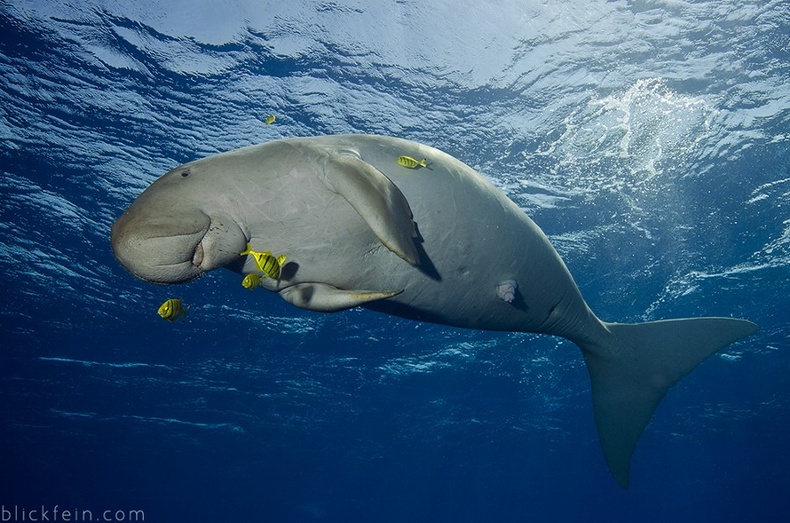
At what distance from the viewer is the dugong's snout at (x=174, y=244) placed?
6.53 ft

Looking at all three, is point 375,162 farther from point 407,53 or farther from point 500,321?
point 407,53

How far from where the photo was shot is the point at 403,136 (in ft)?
28.8

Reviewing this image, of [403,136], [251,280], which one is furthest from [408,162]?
[403,136]

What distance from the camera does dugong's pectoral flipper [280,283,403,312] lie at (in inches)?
95.4

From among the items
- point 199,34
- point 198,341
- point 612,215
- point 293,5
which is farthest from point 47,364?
point 612,215

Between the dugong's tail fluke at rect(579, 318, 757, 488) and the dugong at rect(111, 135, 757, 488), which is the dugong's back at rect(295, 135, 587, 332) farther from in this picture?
the dugong's tail fluke at rect(579, 318, 757, 488)

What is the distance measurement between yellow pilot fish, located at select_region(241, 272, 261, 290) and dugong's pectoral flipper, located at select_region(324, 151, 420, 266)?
2.78 ft

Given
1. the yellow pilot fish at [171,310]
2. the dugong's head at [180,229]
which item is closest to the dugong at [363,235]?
the dugong's head at [180,229]

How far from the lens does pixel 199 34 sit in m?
6.96

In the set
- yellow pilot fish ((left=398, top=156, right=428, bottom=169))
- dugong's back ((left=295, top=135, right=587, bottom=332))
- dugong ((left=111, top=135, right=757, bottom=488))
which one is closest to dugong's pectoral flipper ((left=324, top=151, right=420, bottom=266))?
dugong ((left=111, top=135, right=757, bottom=488))

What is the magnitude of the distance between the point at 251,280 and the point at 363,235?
28.7 inches

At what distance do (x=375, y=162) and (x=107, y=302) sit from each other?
1394cm

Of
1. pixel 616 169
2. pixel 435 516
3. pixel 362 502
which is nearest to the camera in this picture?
pixel 616 169

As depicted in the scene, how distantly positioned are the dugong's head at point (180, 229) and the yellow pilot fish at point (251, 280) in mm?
302
